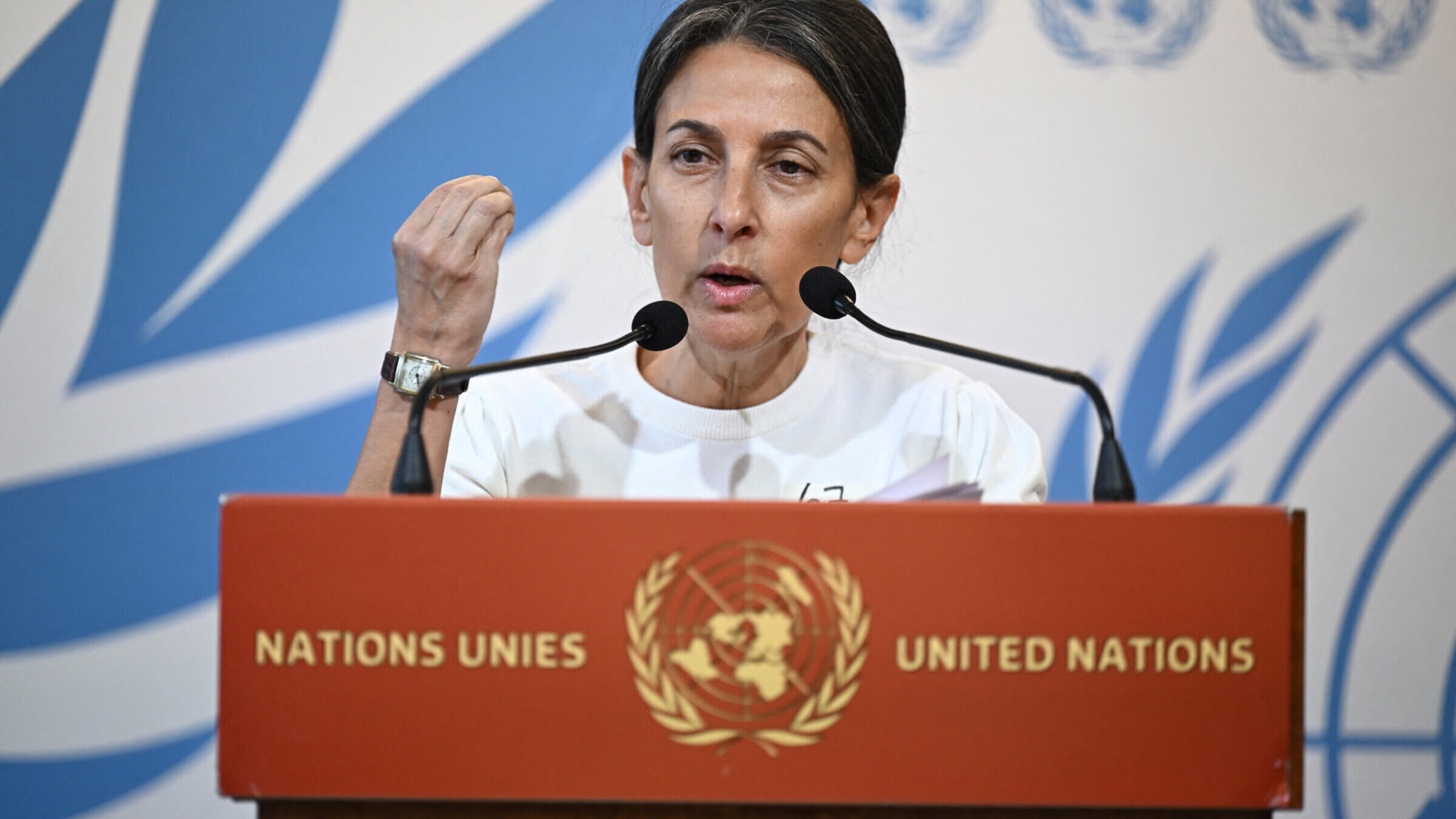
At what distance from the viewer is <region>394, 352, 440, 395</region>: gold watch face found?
133 centimetres

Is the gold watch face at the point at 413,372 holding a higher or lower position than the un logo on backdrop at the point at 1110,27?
lower

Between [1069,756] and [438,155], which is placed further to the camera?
[438,155]

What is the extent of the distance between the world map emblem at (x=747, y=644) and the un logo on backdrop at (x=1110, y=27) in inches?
66.0

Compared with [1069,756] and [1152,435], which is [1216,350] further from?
[1069,756]

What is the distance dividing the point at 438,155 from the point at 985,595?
162 cm

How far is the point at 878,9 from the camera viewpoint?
2.04 m

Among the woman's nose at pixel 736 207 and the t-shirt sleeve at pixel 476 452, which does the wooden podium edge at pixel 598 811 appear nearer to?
the t-shirt sleeve at pixel 476 452

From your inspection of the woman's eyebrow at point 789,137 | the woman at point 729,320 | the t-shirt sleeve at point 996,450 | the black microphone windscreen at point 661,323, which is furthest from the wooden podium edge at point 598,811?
the woman's eyebrow at point 789,137

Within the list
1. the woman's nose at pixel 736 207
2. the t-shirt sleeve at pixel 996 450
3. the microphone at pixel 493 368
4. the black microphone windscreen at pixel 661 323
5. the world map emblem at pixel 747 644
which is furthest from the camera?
the t-shirt sleeve at pixel 996 450

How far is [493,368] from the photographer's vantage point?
0.91m

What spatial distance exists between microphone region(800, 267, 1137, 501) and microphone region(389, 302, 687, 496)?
0.15 metres

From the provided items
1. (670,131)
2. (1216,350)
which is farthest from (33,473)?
(1216,350)

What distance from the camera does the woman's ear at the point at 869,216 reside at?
149 cm

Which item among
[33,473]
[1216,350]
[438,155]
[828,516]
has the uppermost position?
[438,155]
